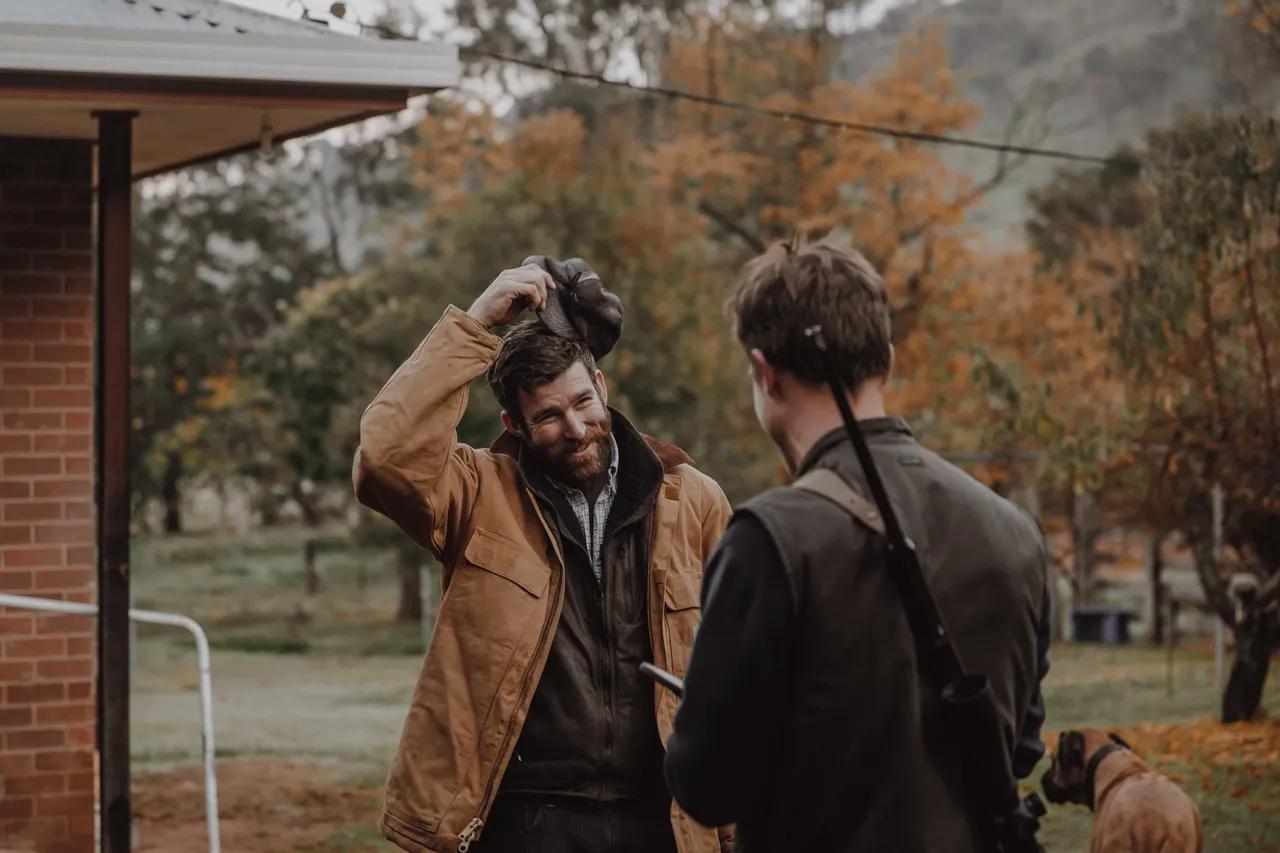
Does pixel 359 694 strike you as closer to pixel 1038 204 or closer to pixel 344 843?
Answer: pixel 344 843

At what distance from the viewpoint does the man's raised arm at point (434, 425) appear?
329 cm

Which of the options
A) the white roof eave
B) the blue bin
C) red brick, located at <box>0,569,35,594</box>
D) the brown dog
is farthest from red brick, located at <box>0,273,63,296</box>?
the blue bin

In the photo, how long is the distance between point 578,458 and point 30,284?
4.28 metres

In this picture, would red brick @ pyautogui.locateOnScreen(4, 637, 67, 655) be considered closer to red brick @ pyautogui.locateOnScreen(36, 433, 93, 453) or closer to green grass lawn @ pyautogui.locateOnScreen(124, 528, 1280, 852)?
red brick @ pyautogui.locateOnScreen(36, 433, 93, 453)

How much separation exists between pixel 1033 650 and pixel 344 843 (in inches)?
287

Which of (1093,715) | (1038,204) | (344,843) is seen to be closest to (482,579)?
(344,843)

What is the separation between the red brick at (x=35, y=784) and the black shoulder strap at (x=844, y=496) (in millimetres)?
5491

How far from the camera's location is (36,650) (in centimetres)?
703

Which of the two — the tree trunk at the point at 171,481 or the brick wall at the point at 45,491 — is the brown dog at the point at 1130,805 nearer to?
the brick wall at the point at 45,491

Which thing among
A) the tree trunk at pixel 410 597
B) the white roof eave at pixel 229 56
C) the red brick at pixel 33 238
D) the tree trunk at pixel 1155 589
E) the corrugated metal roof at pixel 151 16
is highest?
the corrugated metal roof at pixel 151 16

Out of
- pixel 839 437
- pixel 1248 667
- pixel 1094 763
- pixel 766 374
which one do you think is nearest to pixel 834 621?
pixel 839 437

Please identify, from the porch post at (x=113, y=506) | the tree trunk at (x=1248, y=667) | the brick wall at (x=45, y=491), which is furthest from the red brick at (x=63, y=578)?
the tree trunk at (x=1248, y=667)

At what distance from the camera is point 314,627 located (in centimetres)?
2805

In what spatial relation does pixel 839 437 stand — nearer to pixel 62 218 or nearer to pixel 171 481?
pixel 62 218
